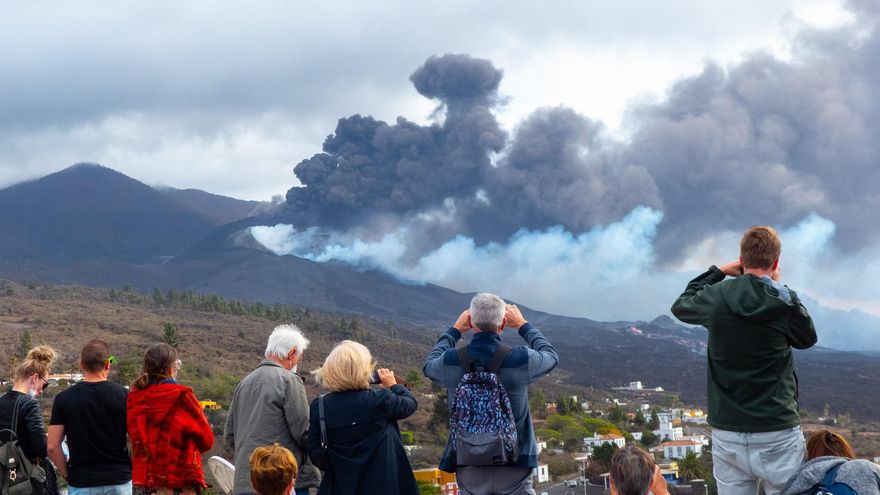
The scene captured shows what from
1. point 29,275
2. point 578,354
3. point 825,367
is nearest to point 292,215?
point 29,275

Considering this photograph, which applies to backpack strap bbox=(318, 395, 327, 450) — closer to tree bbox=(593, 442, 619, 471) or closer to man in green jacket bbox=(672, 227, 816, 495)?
man in green jacket bbox=(672, 227, 816, 495)

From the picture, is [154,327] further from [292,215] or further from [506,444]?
[292,215]

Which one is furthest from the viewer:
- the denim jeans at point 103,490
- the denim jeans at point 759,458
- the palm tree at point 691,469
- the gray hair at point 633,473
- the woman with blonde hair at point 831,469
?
the palm tree at point 691,469

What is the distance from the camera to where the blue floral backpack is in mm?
5539

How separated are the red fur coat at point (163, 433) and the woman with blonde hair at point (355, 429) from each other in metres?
1.01

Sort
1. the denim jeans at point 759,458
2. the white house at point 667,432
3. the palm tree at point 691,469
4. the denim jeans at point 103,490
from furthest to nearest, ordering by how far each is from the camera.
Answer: the white house at point 667,432 < the palm tree at point 691,469 < the denim jeans at point 103,490 < the denim jeans at point 759,458

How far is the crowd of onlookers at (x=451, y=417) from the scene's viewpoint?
4930 mm

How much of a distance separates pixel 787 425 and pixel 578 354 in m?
131

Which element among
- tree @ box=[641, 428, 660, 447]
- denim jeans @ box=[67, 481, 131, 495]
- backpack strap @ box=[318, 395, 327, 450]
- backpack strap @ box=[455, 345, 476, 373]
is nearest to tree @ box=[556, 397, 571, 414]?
tree @ box=[641, 428, 660, 447]

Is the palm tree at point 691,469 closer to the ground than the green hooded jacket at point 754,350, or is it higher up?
closer to the ground

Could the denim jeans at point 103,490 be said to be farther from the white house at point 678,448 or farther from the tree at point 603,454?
the white house at point 678,448

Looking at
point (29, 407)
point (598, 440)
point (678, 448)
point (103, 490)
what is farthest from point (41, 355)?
point (678, 448)

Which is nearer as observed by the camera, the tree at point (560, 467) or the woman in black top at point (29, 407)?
the woman in black top at point (29, 407)

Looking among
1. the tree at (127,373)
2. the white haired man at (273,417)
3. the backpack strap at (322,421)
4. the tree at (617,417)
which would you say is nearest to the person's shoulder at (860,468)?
the backpack strap at (322,421)
